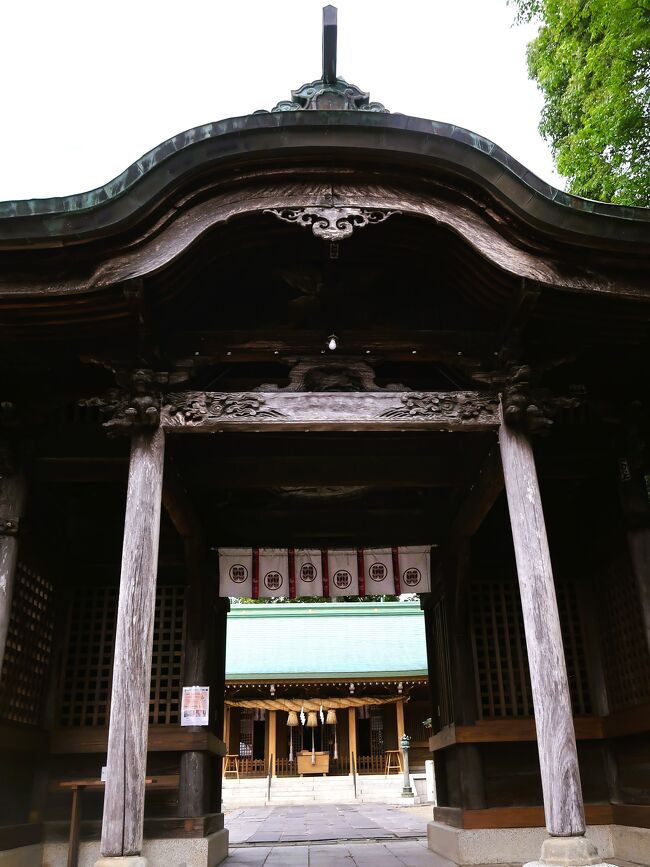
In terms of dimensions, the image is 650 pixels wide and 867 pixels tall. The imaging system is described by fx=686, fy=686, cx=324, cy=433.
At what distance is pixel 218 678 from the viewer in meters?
9.24

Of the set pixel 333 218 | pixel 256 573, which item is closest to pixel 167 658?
pixel 256 573

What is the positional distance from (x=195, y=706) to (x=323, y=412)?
13.8ft

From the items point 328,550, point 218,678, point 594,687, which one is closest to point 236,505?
point 328,550

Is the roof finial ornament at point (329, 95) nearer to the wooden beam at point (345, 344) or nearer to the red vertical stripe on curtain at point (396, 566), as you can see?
the wooden beam at point (345, 344)

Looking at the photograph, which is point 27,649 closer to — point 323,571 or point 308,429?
point 323,571

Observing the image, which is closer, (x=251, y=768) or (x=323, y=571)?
(x=323, y=571)

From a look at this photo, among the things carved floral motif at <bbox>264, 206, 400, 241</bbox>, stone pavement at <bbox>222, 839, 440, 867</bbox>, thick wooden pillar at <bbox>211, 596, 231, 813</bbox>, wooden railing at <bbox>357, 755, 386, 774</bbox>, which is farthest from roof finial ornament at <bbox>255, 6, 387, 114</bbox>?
wooden railing at <bbox>357, 755, 386, 774</bbox>

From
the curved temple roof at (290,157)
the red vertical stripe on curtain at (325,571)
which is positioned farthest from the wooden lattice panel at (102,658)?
the curved temple roof at (290,157)

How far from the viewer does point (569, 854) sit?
14.1 feet

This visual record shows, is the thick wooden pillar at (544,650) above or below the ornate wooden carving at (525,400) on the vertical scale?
below

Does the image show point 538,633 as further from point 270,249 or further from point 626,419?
point 270,249

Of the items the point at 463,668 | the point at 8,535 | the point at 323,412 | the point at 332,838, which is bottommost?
the point at 332,838

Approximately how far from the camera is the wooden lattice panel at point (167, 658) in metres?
8.08

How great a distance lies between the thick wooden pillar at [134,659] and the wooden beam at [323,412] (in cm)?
34
